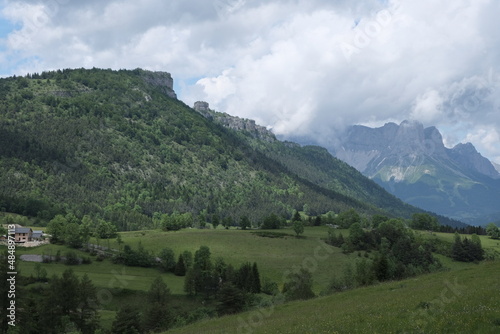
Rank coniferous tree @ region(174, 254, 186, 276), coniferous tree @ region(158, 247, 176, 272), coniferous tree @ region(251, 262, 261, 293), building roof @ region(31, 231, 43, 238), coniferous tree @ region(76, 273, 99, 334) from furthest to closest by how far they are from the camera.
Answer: building roof @ region(31, 231, 43, 238) → coniferous tree @ region(158, 247, 176, 272) → coniferous tree @ region(174, 254, 186, 276) → coniferous tree @ region(251, 262, 261, 293) → coniferous tree @ region(76, 273, 99, 334)

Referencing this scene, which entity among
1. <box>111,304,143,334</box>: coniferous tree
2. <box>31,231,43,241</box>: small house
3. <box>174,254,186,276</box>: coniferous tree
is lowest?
<box>111,304,143,334</box>: coniferous tree

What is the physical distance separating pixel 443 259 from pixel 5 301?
143 m

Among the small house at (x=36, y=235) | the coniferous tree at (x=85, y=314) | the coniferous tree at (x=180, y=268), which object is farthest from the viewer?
the small house at (x=36, y=235)

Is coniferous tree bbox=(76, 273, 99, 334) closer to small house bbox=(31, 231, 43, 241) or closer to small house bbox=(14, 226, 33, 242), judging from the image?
small house bbox=(14, 226, 33, 242)

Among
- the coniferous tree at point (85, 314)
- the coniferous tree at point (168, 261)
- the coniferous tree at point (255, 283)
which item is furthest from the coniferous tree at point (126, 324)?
the coniferous tree at point (168, 261)

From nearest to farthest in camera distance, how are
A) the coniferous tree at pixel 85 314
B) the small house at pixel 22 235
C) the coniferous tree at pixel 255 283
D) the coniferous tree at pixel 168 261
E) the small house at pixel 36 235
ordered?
the coniferous tree at pixel 85 314 → the coniferous tree at pixel 255 283 → the coniferous tree at pixel 168 261 → the small house at pixel 22 235 → the small house at pixel 36 235

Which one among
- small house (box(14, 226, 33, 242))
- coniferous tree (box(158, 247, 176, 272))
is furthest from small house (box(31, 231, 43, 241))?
coniferous tree (box(158, 247, 176, 272))

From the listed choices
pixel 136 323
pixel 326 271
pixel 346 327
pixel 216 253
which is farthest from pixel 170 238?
pixel 346 327

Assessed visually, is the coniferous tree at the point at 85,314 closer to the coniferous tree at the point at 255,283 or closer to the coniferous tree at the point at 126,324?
the coniferous tree at the point at 126,324

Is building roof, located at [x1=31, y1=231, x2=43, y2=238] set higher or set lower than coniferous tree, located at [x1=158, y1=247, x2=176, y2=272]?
higher

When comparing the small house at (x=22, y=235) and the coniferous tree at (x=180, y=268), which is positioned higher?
the small house at (x=22, y=235)

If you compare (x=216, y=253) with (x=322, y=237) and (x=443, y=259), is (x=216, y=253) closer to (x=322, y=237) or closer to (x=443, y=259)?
(x=322, y=237)

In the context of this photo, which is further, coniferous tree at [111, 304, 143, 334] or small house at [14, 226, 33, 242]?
small house at [14, 226, 33, 242]

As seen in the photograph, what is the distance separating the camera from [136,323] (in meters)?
57.8
